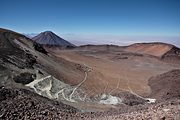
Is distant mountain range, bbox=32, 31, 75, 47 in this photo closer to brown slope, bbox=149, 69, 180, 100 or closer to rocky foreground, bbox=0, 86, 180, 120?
brown slope, bbox=149, 69, 180, 100

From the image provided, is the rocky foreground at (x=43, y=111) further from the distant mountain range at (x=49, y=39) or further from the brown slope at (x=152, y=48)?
the distant mountain range at (x=49, y=39)

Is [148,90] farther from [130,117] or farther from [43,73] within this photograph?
[130,117]

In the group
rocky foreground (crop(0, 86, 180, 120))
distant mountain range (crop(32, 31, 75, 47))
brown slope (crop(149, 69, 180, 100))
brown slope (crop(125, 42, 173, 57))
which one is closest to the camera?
rocky foreground (crop(0, 86, 180, 120))

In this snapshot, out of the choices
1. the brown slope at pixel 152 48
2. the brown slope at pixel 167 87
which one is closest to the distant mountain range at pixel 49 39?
the brown slope at pixel 152 48

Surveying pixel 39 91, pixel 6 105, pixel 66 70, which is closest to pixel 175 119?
pixel 6 105

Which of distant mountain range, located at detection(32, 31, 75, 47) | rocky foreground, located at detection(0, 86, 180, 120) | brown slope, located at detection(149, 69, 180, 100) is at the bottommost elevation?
brown slope, located at detection(149, 69, 180, 100)

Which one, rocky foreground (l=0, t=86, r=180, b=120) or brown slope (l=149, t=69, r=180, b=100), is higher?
rocky foreground (l=0, t=86, r=180, b=120)

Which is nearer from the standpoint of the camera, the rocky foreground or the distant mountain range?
the rocky foreground

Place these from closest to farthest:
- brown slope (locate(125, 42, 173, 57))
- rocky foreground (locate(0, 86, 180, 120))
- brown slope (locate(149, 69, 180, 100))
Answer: rocky foreground (locate(0, 86, 180, 120)), brown slope (locate(149, 69, 180, 100)), brown slope (locate(125, 42, 173, 57))

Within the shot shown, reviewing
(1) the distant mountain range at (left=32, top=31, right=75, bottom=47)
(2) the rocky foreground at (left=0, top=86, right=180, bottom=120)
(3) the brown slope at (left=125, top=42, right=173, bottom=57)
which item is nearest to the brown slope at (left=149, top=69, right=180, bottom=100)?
(2) the rocky foreground at (left=0, top=86, right=180, bottom=120)

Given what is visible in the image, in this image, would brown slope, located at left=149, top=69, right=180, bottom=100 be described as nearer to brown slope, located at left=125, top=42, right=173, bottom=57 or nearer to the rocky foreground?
the rocky foreground
